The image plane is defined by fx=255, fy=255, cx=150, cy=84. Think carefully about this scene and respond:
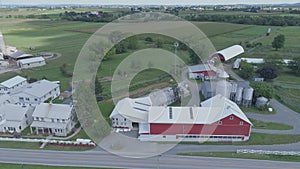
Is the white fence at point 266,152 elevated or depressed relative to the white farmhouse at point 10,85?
depressed

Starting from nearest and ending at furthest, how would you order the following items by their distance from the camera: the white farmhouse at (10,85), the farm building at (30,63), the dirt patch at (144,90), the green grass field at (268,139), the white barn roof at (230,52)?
the green grass field at (268,139), the white farmhouse at (10,85), the dirt patch at (144,90), the farm building at (30,63), the white barn roof at (230,52)

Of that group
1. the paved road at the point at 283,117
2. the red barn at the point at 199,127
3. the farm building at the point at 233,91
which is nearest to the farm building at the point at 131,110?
the red barn at the point at 199,127

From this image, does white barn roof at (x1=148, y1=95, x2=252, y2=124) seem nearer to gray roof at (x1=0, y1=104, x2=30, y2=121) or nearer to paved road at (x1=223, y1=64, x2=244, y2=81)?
gray roof at (x1=0, y1=104, x2=30, y2=121)

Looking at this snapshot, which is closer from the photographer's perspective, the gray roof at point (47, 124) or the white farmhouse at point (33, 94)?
the gray roof at point (47, 124)

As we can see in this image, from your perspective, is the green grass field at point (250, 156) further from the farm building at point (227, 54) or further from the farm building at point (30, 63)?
the farm building at point (30, 63)

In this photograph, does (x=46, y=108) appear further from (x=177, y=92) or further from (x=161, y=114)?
(x=177, y=92)

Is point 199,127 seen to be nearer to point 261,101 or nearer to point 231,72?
point 261,101

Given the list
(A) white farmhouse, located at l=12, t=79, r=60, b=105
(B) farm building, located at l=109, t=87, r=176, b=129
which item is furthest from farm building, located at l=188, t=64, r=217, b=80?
(A) white farmhouse, located at l=12, t=79, r=60, b=105

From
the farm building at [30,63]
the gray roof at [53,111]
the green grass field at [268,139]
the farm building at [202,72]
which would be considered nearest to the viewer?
the green grass field at [268,139]
